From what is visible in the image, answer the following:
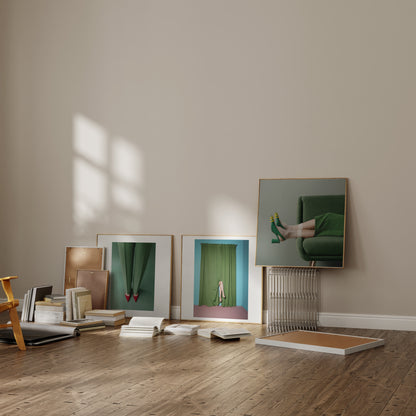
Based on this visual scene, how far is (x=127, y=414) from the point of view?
271 centimetres

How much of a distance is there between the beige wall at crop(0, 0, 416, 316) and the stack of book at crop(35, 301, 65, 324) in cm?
84

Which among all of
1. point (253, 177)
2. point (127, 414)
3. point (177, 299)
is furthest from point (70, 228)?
point (127, 414)

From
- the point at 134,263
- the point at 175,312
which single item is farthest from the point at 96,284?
the point at 175,312

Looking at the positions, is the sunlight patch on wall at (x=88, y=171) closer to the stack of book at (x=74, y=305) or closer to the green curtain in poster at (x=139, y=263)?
the green curtain in poster at (x=139, y=263)

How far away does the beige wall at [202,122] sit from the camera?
18.0 ft

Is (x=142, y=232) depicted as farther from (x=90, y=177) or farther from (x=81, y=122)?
(x=81, y=122)

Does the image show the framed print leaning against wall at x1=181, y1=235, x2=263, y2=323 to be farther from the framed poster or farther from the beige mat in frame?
the beige mat in frame

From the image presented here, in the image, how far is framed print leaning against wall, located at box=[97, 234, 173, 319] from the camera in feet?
19.9

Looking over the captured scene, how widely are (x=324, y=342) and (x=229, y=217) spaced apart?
6.16 ft

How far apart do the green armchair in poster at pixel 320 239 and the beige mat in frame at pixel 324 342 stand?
891 millimetres

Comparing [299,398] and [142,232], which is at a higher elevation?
[142,232]

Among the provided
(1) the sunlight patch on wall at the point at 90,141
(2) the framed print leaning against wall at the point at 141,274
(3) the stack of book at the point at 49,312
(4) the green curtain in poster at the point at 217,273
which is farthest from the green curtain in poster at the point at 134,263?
(1) the sunlight patch on wall at the point at 90,141

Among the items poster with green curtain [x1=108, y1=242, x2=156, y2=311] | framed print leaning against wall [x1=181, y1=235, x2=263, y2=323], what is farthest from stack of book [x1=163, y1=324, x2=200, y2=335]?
poster with green curtain [x1=108, y1=242, x2=156, y2=311]

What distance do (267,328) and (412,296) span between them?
1377 mm
